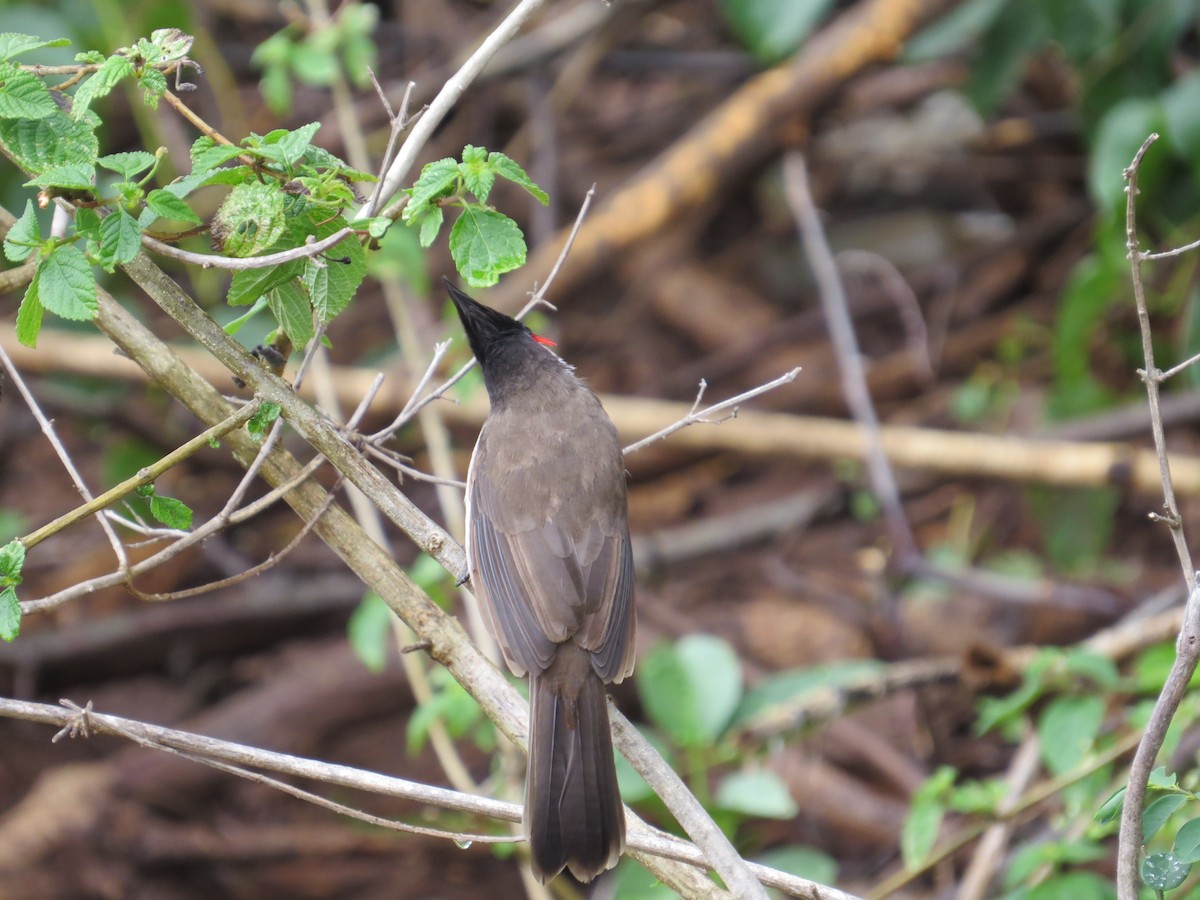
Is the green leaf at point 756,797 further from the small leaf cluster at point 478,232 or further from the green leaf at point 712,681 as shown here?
the small leaf cluster at point 478,232

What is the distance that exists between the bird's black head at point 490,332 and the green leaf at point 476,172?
1.09 meters

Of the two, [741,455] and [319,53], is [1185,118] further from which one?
[319,53]

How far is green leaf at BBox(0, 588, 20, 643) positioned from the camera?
1.73 meters

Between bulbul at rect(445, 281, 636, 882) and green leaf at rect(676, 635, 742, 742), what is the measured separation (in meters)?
0.99

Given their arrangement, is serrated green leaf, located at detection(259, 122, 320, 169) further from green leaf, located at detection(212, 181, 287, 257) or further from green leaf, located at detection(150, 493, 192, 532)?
green leaf, located at detection(150, 493, 192, 532)

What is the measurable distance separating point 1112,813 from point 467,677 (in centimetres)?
106

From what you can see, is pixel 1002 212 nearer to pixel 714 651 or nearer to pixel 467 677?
pixel 714 651

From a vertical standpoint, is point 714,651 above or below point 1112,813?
below

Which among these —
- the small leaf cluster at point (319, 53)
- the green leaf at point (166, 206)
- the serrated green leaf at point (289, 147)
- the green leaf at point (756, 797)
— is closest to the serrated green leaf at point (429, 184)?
the serrated green leaf at point (289, 147)

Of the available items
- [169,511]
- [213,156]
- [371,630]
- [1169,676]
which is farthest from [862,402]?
[213,156]

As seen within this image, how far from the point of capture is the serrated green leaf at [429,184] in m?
1.72

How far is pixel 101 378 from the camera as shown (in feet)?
15.9

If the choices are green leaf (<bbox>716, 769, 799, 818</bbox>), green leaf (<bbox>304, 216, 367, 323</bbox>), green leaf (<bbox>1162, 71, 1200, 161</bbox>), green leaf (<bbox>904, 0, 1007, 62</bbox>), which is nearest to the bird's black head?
green leaf (<bbox>304, 216, 367, 323</bbox>)

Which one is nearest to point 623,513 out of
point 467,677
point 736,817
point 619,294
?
point 467,677
